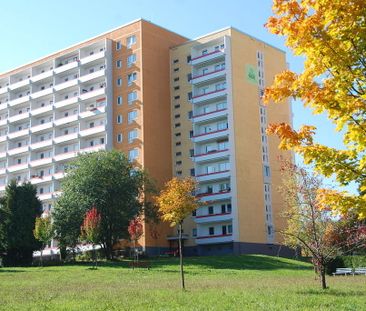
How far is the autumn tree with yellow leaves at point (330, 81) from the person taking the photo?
406 inches

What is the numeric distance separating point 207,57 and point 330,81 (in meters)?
66.7

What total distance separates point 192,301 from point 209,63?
62.9 m

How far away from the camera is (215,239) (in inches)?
2714

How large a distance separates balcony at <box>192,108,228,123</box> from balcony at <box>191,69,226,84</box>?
505 centimetres

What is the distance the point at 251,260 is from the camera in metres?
53.6

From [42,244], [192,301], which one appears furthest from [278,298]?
[42,244]

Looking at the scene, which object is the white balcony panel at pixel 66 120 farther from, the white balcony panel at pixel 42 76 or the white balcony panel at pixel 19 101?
the white balcony panel at pixel 19 101

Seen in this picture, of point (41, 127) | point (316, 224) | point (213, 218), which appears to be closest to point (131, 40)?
point (41, 127)

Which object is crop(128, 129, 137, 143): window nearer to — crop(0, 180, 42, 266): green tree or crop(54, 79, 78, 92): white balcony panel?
crop(54, 79, 78, 92): white balcony panel

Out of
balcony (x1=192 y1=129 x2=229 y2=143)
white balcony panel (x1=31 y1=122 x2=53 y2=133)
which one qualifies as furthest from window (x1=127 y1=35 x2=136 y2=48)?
white balcony panel (x1=31 y1=122 x2=53 y2=133)

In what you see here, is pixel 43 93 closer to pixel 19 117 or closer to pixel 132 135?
pixel 19 117

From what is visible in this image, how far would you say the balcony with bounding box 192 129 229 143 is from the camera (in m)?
72.3

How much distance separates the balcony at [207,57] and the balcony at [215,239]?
82.4 ft

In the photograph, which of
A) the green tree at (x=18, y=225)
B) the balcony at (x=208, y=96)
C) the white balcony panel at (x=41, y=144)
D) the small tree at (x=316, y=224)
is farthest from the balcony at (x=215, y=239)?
the small tree at (x=316, y=224)
